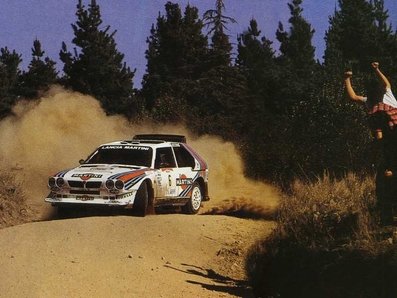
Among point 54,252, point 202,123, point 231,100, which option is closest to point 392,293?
point 54,252

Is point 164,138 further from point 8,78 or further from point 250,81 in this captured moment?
point 8,78

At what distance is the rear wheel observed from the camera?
1394 cm

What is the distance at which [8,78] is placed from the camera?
38031mm

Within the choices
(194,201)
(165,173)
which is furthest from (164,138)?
(165,173)

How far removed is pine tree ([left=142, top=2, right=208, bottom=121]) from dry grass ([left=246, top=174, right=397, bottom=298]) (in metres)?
20.0

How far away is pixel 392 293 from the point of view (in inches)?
289

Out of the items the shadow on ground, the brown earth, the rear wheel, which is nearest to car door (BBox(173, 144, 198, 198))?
the brown earth

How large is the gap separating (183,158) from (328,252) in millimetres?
7732

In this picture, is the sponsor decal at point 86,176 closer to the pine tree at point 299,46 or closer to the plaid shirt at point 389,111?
the plaid shirt at point 389,111

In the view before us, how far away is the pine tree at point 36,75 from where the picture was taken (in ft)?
120

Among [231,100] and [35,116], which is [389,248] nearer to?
[35,116]

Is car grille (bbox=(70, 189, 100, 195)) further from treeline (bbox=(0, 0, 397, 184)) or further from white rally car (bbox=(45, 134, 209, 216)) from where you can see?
treeline (bbox=(0, 0, 397, 184))

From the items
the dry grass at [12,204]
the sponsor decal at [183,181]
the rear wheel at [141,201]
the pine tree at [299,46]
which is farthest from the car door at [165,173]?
the pine tree at [299,46]

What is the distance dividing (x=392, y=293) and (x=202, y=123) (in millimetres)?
18612
